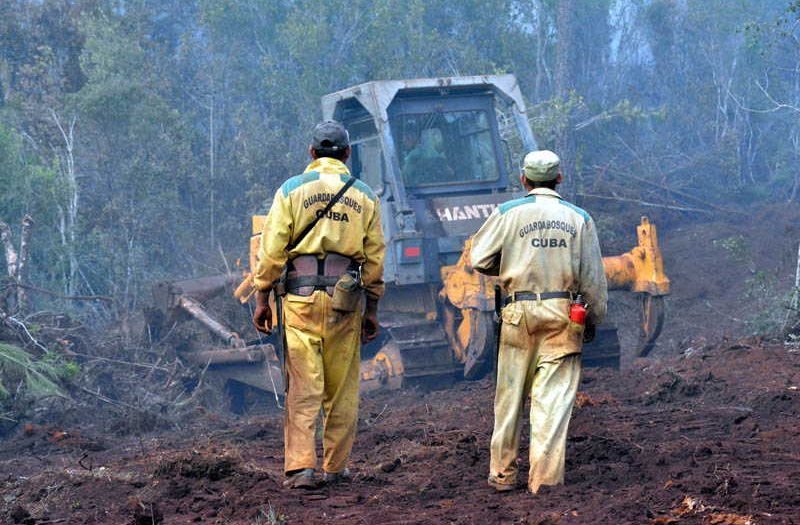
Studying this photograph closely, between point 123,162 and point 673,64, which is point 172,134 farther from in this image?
point 673,64

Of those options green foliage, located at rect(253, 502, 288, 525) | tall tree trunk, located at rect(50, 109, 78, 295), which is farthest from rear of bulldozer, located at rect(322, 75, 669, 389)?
tall tree trunk, located at rect(50, 109, 78, 295)

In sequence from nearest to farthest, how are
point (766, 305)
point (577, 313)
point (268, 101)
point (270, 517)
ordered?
point (270, 517) → point (577, 313) → point (766, 305) → point (268, 101)

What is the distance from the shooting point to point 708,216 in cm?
1858

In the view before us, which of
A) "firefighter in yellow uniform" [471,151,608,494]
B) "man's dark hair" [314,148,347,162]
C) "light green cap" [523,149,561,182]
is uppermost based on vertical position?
"man's dark hair" [314,148,347,162]

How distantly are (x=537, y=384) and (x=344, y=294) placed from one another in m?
1.07

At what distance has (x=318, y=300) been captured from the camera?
17.7ft

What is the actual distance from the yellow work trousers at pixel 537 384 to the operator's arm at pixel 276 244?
117 cm

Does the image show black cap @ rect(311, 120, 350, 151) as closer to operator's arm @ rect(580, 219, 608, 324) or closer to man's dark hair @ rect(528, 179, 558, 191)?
man's dark hair @ rect(528, 179, 558, 191)

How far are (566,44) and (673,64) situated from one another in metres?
4.18

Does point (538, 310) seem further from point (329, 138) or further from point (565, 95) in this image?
point (565, 95)

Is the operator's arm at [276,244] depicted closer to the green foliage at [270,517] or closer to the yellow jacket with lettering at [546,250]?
the yellow jacket with lettering at [546,250]

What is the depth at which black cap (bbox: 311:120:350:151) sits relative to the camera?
5.66 metres

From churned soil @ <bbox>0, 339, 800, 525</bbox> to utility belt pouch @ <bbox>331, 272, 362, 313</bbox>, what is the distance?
93 centimetres

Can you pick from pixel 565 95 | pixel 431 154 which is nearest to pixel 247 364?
pixel 431 154
